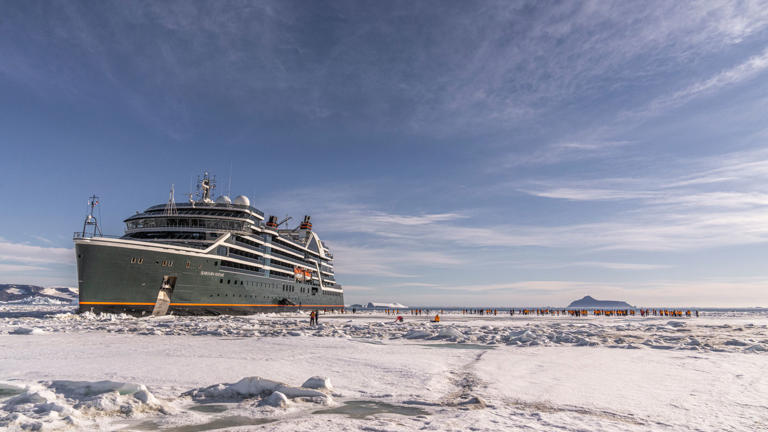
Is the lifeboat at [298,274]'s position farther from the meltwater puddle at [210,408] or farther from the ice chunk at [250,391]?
the meltwater puddle at [210,408]

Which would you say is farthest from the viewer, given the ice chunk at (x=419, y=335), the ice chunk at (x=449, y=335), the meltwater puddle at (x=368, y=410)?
the ice chunk at (x=419, y=335)

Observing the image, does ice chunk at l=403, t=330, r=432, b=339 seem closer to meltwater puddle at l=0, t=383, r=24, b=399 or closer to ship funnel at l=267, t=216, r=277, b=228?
meltwater puddle at l=0, t=383, r=24, b=399

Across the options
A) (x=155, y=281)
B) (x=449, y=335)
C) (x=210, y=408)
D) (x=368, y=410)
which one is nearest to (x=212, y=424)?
(x=210, y=408)

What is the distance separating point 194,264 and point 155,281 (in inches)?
157

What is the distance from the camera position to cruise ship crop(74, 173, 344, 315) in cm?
3397

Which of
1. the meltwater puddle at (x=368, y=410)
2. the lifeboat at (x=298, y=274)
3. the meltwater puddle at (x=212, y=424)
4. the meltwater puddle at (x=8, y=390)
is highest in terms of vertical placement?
the lifeboat at (x=298, y=274)

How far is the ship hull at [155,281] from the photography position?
33.6 meters

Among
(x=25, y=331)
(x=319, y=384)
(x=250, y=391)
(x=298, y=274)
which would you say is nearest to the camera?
(x=250, y=391)

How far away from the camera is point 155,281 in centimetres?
3634

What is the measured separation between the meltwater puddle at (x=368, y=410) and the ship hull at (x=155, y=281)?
35.2 meters

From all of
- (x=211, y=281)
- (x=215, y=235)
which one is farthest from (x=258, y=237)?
(x=211, y=281)

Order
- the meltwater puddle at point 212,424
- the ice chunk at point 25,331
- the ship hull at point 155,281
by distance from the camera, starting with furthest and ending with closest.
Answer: the ship hull at point 155,281, the ice chunk at point 25,331, the meltwater puddle at point 212,424

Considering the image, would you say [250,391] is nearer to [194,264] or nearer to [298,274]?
[194,264]

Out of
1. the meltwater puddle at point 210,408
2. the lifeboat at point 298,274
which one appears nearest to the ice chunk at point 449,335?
the meltwater puddle at point 210,408
